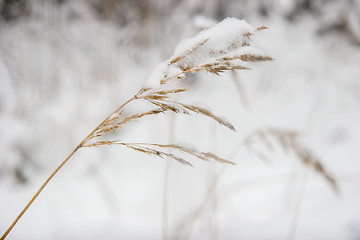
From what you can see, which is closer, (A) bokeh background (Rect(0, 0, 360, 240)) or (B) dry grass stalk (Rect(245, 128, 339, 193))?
(B) dry grass stalk (Rect(245, 128, 339, 193))

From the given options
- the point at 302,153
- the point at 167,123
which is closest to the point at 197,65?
the point at 302,153

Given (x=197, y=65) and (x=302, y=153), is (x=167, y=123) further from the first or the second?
(x=197, y=65)

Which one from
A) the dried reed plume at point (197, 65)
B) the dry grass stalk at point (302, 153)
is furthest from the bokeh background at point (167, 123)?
the dried reed plume at point (197, 65)

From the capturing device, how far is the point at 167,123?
1.82 meters

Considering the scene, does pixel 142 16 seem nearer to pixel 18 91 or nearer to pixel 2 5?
pixel 2 5

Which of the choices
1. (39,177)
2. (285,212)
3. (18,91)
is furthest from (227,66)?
(18,91)

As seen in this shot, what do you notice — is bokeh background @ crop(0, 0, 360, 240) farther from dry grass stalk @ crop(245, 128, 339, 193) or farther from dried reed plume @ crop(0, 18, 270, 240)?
dried reed plume @ crop(0, 18, 270, 240)

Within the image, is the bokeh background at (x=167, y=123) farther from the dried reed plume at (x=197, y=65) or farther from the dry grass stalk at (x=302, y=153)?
the dried reed plume at (x=197, y=65)

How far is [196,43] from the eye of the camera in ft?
1.09

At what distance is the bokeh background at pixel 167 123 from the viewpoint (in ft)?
4.43

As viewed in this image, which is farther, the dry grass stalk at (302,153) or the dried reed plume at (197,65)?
the dry grass stalk at (302,153)

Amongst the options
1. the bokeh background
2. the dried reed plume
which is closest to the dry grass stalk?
the bokeh background

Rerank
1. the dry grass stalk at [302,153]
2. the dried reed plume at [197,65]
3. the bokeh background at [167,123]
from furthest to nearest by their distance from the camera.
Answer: the bokeh background at [167,123]
the dry grass stalk at [302,153]
the dried reed plume at [197,65]

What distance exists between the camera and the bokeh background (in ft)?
4.43
